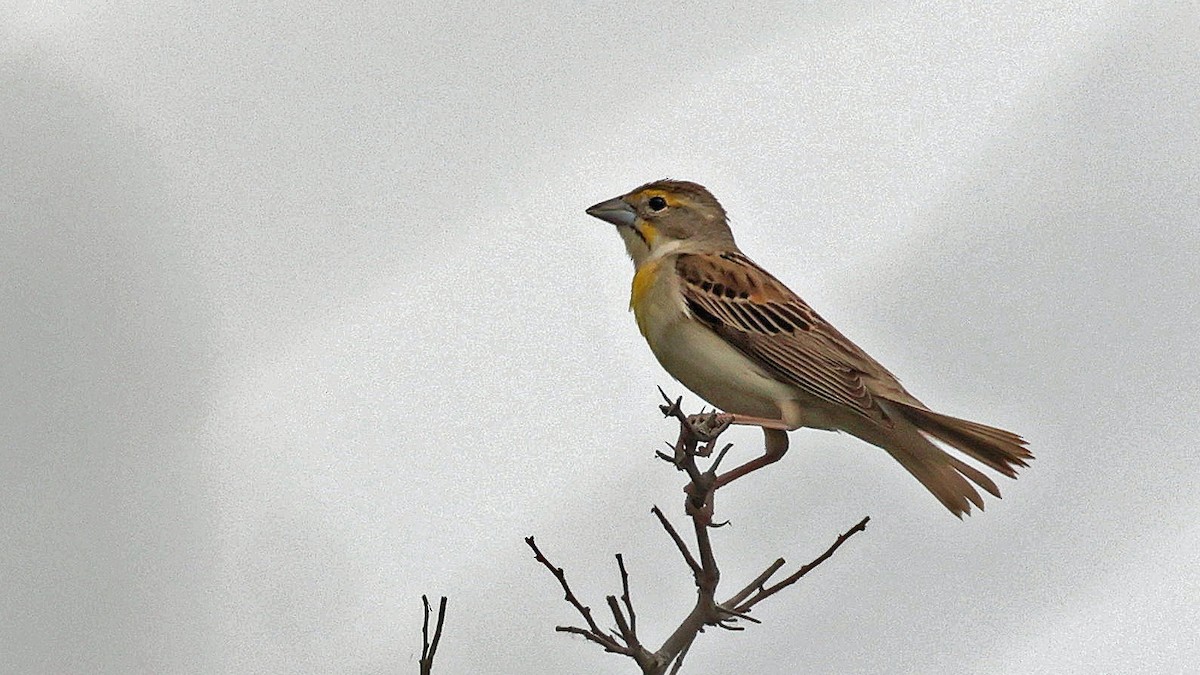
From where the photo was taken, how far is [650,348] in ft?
25.3

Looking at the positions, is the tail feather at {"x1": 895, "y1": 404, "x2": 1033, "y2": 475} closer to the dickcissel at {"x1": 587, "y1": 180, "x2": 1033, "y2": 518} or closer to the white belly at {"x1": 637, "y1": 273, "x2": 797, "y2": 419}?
the dickcissel at {"x1": 587, "y1": 180, "x2": 1033, "y2": 518}

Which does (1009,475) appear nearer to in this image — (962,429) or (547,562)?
(962,429)

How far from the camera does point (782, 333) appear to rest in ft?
25.9

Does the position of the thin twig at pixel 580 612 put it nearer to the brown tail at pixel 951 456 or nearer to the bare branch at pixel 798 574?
the bare branch at pixel 798 574

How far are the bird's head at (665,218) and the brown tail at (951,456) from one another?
68.0 inches

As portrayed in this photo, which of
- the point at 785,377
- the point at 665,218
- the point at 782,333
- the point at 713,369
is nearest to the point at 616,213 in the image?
the point at 665,218

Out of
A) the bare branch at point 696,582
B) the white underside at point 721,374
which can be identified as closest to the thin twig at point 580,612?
the bare branch at point 696,582

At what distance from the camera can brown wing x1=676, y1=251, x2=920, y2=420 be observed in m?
7.59

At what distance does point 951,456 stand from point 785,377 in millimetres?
991

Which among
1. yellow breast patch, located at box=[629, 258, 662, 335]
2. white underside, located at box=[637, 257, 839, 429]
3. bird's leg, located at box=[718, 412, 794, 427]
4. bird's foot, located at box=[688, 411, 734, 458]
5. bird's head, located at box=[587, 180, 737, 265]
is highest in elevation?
bird's head, located at box=[587, 180, 737, 265]

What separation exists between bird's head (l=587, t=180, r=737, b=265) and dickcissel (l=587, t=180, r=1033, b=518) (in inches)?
19.8

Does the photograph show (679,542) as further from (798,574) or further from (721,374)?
(721,374)

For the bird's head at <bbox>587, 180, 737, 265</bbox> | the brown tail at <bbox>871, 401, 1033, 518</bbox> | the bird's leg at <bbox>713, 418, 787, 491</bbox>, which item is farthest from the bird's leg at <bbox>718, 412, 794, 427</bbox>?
the bird's head at <bbox>587, 180, 737, 265</bbox>

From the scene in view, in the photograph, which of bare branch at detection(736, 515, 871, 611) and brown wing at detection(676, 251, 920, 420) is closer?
bare branch at detection(736, 515, 871, 611)
